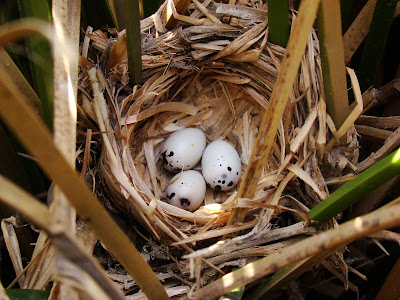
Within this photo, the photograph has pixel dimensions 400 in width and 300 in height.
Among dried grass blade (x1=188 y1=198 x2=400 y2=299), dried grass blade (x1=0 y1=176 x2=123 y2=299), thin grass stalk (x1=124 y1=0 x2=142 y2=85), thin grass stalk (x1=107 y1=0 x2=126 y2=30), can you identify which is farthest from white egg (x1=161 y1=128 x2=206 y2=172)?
dried grass blade (x1=0 y1=176 x2=123 y2=299)

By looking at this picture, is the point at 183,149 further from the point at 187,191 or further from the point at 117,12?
the point at 117,12

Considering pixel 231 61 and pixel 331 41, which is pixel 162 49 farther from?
pixel 331 41

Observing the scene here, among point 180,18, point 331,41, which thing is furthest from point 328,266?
point 180,18

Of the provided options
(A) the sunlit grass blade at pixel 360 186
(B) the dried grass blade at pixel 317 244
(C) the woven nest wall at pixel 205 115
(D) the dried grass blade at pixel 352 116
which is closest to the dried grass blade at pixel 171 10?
(C) the woven nest wall at pixel 205 115

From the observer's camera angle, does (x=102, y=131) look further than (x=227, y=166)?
No

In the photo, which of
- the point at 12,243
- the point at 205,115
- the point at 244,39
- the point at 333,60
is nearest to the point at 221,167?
the point at 205,115

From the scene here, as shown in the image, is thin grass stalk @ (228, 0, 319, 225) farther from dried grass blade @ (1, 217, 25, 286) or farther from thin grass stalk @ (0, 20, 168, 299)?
dried grass blade @ (1, 217, 25, 286)

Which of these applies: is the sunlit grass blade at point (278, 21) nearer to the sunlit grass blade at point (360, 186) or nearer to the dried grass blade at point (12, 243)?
the sunlit grass blade at point (360, 186)
